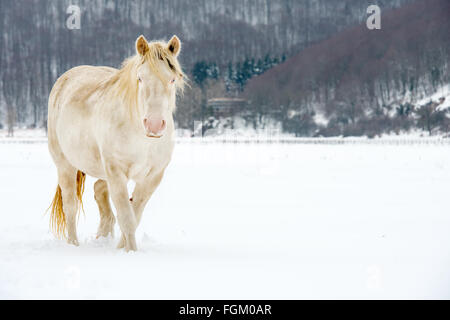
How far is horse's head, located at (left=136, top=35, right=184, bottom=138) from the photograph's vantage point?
12.8 feet

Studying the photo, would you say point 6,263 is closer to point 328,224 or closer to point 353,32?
point 328,224

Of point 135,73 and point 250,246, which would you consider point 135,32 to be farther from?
point 135,73

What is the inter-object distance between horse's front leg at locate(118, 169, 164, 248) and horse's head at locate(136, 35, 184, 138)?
73 cm

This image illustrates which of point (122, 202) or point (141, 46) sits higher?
point (141, 46)

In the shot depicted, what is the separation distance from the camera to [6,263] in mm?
4102

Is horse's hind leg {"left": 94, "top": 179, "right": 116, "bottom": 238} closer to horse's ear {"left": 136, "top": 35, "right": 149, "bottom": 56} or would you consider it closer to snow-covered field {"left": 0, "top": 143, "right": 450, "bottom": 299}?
snow-covered field {"left": 0, "top": 143, "right": 450, "bottom": 299}

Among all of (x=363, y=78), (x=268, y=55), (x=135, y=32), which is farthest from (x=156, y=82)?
(x=135, y=32)

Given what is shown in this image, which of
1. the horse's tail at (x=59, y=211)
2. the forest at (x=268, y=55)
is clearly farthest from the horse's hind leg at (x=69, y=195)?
the forest at (x=268, y=55)

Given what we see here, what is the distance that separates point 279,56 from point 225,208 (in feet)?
277

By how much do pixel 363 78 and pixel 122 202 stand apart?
7001 cm

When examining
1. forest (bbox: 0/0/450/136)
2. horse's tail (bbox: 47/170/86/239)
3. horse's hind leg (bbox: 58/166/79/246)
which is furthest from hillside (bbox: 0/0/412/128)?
horse's hind leg (bbox: 58/166/79/246)

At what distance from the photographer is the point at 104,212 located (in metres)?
5.70

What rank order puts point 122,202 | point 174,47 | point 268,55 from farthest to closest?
point 268,55 → point 122,202 → point 174,47
